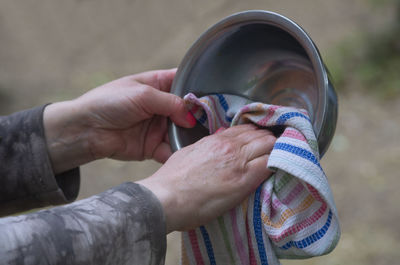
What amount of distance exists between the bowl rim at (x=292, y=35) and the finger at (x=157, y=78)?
0.20 metres

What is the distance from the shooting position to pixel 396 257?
2029 millimetres

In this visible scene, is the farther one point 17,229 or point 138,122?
point 138,122

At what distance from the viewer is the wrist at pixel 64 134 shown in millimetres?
1164

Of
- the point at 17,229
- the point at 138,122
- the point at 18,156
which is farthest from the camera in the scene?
the point at 138,122

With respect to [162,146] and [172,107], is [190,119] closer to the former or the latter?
[172,107]

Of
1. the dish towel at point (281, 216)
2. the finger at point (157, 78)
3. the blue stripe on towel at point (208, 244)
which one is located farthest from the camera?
the finger at point (157, 78)

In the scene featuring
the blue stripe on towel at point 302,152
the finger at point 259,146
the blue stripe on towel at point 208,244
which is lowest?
the blue stripe on towel at point 208,244

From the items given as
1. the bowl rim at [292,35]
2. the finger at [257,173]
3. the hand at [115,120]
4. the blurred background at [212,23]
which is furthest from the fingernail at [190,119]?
the blurred background at [212,23]

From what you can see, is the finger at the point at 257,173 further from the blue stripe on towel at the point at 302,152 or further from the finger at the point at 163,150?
the finger at the point at 163,150

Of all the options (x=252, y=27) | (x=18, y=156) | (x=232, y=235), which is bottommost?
(x=232, y=235)

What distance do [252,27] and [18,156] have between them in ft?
1.89

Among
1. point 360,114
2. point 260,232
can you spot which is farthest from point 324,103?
point 360,114

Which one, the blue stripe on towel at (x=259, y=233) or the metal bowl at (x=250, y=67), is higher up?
the metal bowl at (x=250, y=67)

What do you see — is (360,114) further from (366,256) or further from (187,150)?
(187,150)
